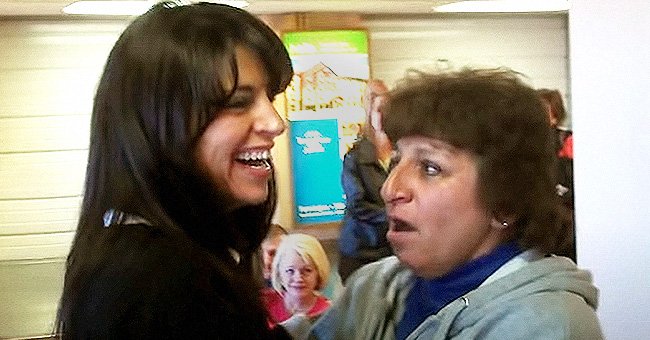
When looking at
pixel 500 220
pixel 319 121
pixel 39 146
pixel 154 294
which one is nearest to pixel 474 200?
pixel 500 220

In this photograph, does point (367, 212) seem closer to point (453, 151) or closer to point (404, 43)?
point (404, 43)

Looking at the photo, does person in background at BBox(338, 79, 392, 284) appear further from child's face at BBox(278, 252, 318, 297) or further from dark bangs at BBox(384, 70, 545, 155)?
dark bangs at BBox(384, 70, 545, 155)

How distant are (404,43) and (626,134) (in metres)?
1.42

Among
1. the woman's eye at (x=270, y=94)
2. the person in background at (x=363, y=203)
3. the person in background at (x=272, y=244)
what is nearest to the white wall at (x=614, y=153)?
the person in background at (x=363, y=203)

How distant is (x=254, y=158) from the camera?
Result: 0.89 meters

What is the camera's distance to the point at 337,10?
9.87 ft

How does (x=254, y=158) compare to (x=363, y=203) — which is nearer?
(x=254, y=158)

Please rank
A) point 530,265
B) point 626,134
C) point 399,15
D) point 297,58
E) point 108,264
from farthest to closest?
point 399,15, point 297,58, point 626,134, point 530,265, point 108,264

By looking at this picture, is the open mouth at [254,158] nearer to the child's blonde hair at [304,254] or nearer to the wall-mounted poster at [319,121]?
the child's blonde hair at [304,254]

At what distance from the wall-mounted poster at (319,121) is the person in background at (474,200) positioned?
6.17 ft

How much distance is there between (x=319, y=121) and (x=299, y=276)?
0.57 metres

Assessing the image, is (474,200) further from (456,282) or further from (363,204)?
(363,204)

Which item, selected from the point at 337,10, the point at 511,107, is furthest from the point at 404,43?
the point at 511,107

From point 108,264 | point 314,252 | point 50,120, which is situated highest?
point 108,264
